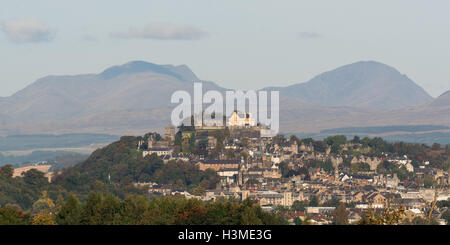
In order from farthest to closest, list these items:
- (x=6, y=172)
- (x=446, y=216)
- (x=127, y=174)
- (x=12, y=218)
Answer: (x=127, y=174) < (x=6, y=172) < (x=446, y=216) < (x=12, y=218)

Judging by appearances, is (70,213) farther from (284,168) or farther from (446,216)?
(284,168)

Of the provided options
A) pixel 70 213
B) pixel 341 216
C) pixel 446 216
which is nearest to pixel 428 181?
pixel 446 216

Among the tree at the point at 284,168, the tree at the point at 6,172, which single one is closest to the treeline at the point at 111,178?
the tree at the point at 6,172

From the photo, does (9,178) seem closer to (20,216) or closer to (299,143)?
(299,143)

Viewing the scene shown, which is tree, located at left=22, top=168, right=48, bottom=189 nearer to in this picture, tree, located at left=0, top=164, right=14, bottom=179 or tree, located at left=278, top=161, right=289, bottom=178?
tree, located at left=0, top=164, right=14, bottom=179

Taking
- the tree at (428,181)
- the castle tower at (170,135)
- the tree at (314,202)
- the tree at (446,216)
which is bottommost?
the tree at (446,216)

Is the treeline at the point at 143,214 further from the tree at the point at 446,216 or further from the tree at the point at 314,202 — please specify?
the tree at the point at 314,202

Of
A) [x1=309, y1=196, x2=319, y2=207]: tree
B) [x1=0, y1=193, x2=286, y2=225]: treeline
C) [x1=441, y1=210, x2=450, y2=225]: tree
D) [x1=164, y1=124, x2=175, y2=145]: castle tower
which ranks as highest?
[x1=164, y1=124, x2=175, y2=145]: castle tower

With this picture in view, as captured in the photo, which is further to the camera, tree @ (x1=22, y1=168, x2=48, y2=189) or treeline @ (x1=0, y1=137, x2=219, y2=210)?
tree @ (x1=22, y1=168, x2=48, y2=189)

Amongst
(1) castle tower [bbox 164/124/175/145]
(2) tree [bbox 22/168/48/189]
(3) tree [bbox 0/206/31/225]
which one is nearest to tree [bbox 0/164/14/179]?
(2) tree [bbox 22/168/48/189]
